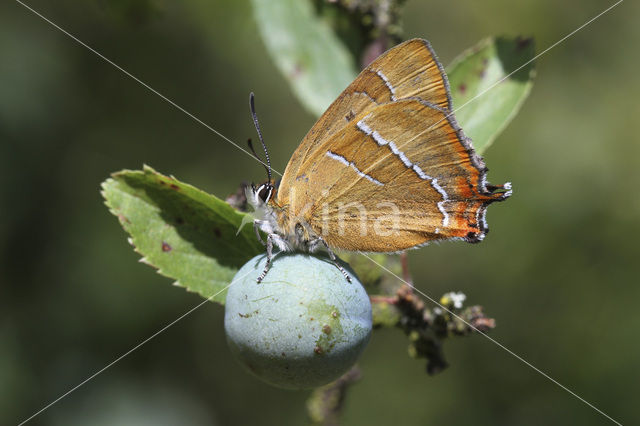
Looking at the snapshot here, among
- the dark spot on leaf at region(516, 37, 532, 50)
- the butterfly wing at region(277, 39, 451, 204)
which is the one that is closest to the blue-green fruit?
the butterfly wing at region(277, 39, 451, 204)

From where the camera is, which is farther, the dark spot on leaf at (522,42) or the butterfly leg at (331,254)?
the dark spot on leaf at (522,42)

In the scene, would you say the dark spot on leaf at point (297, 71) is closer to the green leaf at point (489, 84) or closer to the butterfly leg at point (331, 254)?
the green leaf at point (489, 84)

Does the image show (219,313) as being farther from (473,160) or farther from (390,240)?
(473,160)

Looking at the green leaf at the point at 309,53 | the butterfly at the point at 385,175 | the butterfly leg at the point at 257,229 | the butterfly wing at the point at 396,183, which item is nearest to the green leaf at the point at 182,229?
the butterfly leg at the point at 257,229

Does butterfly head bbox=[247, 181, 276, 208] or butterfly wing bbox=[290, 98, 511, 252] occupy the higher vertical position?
butterfly wing bbox=[290, 98, 511, 252]

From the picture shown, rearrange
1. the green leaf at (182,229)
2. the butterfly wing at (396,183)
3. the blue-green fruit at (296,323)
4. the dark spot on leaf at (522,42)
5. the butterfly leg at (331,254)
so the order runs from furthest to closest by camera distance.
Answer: the dark spot on leaf at (522,42) → the butterfly wing at (396,183) → the green leaf at (182,229) → the butterfly leg at (331,254) → the blue-green fruit at (296,323)

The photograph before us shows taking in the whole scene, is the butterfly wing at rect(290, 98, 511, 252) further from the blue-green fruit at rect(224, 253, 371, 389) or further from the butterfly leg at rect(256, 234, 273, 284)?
the blue-green fruit at rect(224, 253, 371, 389)

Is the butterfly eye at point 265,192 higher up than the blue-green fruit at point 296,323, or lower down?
higher up

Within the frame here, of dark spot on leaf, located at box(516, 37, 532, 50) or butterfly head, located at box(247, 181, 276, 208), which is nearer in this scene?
butterfly head, located at box(247, 181, 276, 208)
